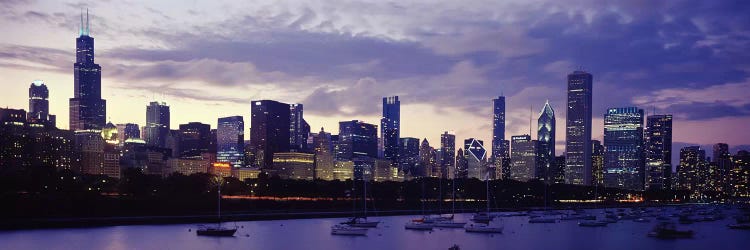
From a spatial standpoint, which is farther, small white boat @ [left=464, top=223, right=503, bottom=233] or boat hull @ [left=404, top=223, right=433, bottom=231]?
boat hull @ [left=404, top=223, right=433, bottom=231]

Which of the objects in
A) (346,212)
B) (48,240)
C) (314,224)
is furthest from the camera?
(346,212)

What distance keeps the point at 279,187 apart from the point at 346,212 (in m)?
16.1

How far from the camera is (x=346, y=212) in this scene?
491 feet

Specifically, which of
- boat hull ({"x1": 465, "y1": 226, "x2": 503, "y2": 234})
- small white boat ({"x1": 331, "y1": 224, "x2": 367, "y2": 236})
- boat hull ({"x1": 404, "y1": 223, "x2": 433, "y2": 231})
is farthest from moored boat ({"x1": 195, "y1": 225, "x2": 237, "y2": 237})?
boat hull ({"x1": 465, "y1": 226, "x2": 503, "y2": 234})

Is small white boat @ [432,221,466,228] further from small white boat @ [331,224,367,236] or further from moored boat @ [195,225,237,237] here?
moored boat @ [195,225,237,237]

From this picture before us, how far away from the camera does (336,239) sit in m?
93.4

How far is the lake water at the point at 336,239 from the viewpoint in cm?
8262

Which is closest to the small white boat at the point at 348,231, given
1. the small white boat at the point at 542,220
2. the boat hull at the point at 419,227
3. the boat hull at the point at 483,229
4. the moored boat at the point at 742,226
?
the boat hull at the point at 419,227

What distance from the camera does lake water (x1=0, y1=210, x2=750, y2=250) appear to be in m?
82.6

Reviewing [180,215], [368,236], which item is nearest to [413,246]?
[368,236]

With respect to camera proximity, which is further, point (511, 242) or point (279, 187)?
point (279, 187)

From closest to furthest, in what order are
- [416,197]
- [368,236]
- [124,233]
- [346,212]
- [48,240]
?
1. [48,240]
2. [124,233]
3. [368,236]
4. [346,212]
5. [416,197]

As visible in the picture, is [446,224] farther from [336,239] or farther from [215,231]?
[215,231]

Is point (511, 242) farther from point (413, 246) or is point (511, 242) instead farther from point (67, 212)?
point (67, 212)
